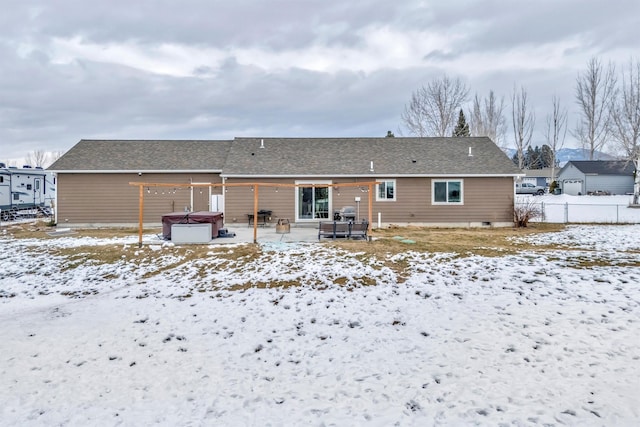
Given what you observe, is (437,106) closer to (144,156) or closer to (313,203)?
(313,203)

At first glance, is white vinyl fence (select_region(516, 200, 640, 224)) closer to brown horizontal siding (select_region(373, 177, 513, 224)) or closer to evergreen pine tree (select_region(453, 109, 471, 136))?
brown horizontal siding (select_region(373, 177, 513, 224))

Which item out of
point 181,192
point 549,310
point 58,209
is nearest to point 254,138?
point 181,192

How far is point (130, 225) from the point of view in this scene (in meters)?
16.7

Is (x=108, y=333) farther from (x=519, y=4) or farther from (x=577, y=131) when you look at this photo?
(x=577, y=131)

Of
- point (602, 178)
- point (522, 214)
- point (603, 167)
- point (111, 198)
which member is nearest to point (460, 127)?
point (602, 178)

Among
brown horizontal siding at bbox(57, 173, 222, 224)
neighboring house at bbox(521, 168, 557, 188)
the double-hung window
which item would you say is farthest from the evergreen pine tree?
brown horizontal siding at bbox(57, 173, 222, 224)

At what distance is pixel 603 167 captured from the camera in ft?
134

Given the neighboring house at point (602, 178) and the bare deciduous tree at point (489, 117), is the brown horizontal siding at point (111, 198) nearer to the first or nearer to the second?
the bare deciduous tree at point (489, 117)

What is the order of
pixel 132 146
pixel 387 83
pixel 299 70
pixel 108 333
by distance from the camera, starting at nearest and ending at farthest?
pixel 108 333 → pixel 132 146 → pixel 299 70 → pixel 387 83

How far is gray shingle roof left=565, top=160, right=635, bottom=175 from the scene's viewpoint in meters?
39.3

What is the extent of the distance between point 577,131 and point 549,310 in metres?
44.1

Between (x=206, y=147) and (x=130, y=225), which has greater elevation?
(x=206, y=147)

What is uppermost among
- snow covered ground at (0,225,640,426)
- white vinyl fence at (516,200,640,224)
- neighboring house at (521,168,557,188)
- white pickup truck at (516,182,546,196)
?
neighboring house at (521,168,557,188)

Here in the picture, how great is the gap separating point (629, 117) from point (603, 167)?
16072mm
